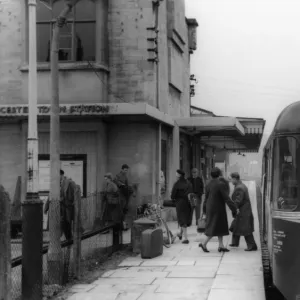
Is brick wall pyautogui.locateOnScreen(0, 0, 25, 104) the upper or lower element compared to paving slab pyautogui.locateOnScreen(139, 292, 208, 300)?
upper

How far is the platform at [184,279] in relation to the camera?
9828 mm

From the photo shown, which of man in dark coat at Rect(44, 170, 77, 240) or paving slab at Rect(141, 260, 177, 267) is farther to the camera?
man in dark coat at Rect(44, 170, 77, 240)

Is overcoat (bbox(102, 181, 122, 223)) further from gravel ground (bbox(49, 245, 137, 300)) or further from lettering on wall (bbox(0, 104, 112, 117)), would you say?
lettering on wall (bbox(0, 104, 112, 117))

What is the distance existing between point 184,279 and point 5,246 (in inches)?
170

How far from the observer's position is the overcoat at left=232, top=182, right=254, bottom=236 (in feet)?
47.4

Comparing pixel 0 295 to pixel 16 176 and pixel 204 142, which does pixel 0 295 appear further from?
pixel 204 142

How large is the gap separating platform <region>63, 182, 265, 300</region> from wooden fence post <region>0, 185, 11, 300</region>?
6.96 ft

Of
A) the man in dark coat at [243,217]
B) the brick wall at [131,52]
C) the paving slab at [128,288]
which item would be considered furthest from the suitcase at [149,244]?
the brick wall at [131,52]

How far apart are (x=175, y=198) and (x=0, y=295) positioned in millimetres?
8808

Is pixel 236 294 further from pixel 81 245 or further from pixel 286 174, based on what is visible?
pixel 81 245

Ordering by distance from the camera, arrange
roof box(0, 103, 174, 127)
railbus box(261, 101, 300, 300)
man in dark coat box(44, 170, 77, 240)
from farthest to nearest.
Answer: roof box(0, 103, 174, 127) < man in dark coat box(44, 170, 77, 240) < railbus box(261, 101, 300, 300)

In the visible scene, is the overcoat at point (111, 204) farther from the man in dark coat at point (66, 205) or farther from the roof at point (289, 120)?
the roof at point (289, 120)

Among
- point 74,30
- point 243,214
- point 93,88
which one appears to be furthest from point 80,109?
point 243,214

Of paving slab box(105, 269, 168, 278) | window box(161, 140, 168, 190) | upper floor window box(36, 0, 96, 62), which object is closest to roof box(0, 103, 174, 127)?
upper floor window box(36, 0, 96, 62)
